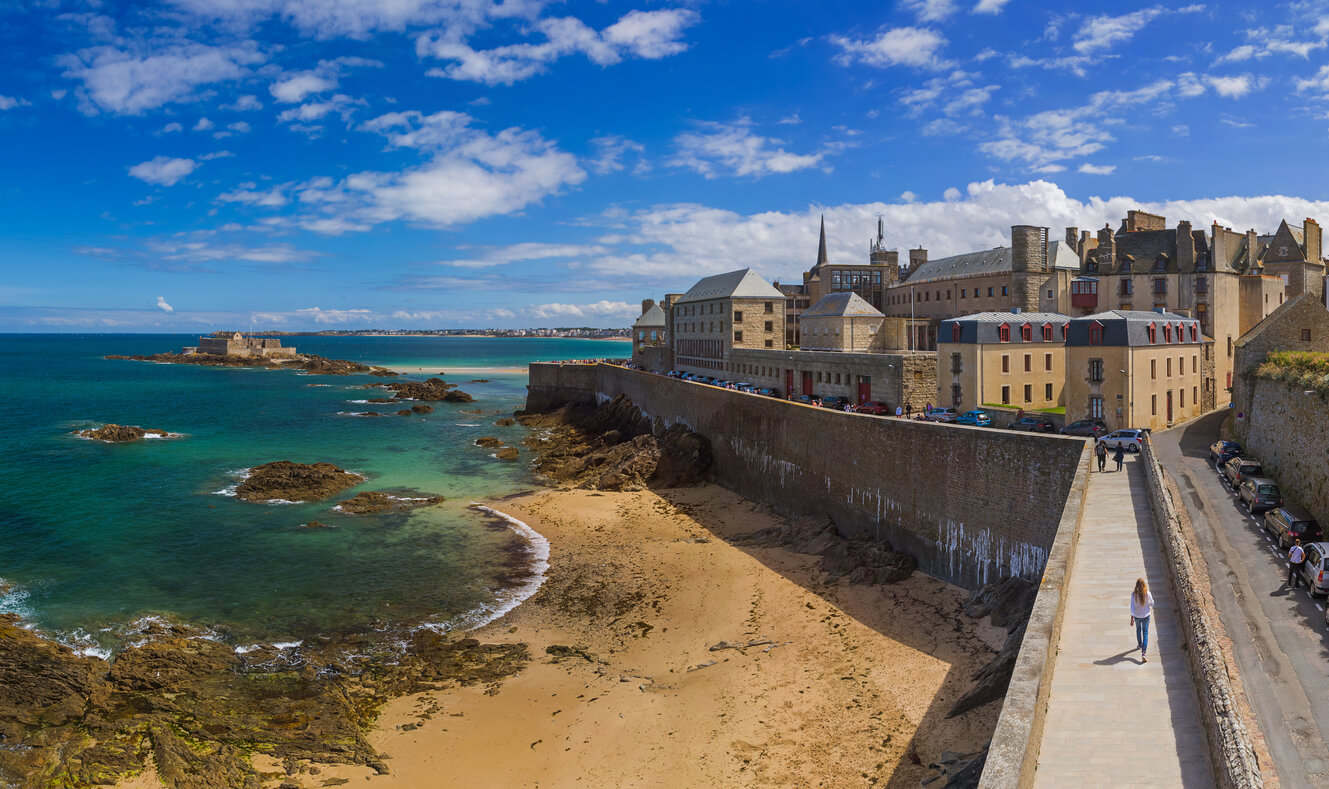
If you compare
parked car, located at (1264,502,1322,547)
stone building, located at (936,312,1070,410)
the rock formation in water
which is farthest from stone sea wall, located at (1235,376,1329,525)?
the rock formation in water

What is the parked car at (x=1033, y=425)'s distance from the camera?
93.0 feet

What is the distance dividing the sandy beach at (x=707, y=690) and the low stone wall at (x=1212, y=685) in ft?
15.6

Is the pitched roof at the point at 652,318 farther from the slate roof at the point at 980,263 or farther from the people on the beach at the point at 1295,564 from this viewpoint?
the people on the beach at the point at 1295,564

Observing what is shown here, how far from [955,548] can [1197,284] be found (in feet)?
97.4

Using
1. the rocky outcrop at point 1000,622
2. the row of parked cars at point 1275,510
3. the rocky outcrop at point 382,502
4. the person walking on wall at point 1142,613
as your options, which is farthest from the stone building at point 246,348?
the person walking on wall at point 1142,613

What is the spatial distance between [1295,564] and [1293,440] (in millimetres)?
8959

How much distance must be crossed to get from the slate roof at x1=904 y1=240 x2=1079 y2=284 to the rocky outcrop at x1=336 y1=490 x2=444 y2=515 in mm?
39166

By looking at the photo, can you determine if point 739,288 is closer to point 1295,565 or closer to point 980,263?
point 980,263

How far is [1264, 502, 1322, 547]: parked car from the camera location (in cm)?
1766

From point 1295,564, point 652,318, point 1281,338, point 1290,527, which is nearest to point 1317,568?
point 1295,564

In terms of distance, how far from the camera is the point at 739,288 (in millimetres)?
57312

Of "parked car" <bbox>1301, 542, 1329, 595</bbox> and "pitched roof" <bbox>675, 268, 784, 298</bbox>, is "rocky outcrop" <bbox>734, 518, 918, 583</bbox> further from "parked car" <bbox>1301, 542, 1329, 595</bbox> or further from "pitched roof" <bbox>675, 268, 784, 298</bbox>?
"pitched roof" <bbox>675, 268, 784, 298</bbox>

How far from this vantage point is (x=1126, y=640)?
38.0 feet

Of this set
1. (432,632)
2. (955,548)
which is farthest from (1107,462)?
(432,632)
